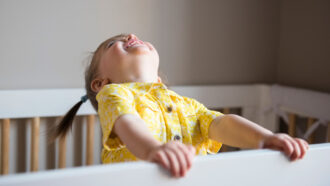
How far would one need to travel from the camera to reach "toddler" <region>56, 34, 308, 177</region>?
53cm

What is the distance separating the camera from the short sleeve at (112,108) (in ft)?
2.00

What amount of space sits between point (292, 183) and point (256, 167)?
→ 7cm

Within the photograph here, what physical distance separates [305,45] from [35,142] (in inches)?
38.5

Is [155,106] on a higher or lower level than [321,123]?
higher

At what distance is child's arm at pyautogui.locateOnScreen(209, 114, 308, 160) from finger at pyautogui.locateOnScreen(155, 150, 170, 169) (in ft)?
0.63

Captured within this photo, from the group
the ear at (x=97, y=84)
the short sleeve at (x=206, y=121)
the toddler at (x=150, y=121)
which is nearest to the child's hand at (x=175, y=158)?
the toddler at (x=150, y=121)

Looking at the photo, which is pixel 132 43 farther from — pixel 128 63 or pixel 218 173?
pixel 218 173

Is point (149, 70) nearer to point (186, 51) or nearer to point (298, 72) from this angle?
point (186, 51)

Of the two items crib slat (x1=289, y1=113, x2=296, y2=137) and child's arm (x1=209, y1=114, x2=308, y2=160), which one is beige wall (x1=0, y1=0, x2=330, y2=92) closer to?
crib slat (x1=289, y1=113, x2=296, y2=137)

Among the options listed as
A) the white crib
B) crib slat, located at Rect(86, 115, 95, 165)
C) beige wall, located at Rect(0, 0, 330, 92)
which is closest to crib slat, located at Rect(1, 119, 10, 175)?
the white crib

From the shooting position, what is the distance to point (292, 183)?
0.54 metres

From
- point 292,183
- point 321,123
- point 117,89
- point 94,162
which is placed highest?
point 117,89

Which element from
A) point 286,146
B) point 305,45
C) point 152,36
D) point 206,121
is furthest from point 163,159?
point 305,45

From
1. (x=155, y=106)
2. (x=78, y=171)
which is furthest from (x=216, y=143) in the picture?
(x=78, y=171)
